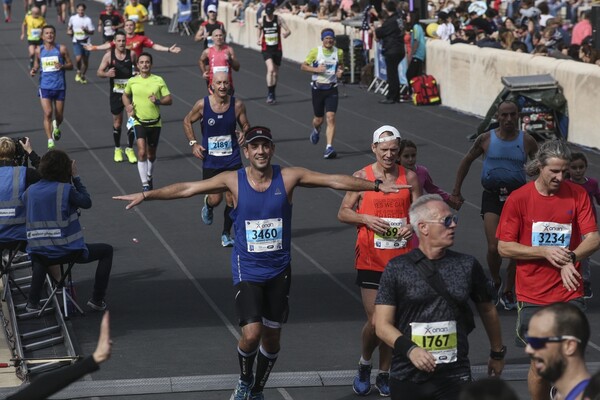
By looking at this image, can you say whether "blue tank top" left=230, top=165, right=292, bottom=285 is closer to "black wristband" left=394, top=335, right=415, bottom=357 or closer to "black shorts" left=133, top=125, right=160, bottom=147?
"black wristband" left=394, top=335, right=415, bottom=357

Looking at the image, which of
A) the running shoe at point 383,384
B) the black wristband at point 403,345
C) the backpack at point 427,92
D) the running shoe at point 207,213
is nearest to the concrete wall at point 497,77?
the backpack at point 427,92

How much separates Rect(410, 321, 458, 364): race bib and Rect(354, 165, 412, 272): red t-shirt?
2210mm

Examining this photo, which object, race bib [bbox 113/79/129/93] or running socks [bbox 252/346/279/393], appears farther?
race bib [bbox 113/79/129/93]

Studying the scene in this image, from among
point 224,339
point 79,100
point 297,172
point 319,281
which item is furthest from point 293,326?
point 79,100

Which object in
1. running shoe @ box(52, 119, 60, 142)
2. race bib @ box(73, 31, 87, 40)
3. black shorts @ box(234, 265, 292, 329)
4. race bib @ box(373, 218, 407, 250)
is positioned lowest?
race bib @ box(73, 31, 87, 40)

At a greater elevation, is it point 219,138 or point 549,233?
point 549,233

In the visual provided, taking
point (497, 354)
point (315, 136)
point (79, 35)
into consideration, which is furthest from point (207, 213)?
point (79, 35)

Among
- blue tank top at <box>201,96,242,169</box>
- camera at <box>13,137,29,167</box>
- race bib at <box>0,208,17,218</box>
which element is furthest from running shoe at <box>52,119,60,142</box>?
race bib at <box>0,208,17,218</box>

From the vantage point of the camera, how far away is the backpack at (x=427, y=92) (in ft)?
84.1

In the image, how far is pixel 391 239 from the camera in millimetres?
8836

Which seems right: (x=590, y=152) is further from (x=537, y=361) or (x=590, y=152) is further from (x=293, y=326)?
(x=537, y=361)

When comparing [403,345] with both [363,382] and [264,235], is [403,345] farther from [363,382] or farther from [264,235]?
[363,382]

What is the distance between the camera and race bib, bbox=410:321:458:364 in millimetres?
6617

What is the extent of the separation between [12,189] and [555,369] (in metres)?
7.38
